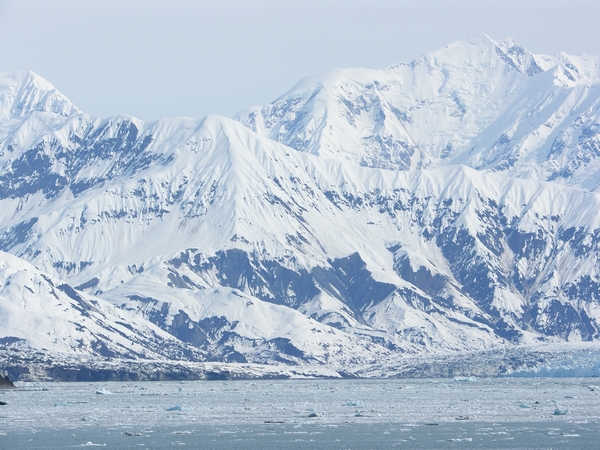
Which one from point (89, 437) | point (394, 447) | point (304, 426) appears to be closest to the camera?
point (394, 447)

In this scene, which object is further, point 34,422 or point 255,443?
point 34,422

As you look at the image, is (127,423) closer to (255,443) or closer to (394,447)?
(255,443)

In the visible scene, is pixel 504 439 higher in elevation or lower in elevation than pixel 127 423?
higher

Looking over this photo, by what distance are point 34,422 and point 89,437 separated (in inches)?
1070

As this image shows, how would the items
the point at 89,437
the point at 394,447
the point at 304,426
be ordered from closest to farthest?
1. the point at 394,447
2. the point at 89,437
3. the point at 304,426

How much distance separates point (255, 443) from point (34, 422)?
46282 mm

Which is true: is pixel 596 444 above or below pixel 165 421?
above

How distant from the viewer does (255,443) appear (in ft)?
525

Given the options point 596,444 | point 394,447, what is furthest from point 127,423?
point 596,444

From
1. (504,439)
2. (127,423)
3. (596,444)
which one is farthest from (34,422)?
(596,444)

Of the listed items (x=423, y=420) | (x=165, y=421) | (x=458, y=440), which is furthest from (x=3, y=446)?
(x=423, y=420)

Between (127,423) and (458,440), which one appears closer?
(458,440)

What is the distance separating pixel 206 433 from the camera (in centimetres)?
17375

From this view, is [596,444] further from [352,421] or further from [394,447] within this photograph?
[352,421]
